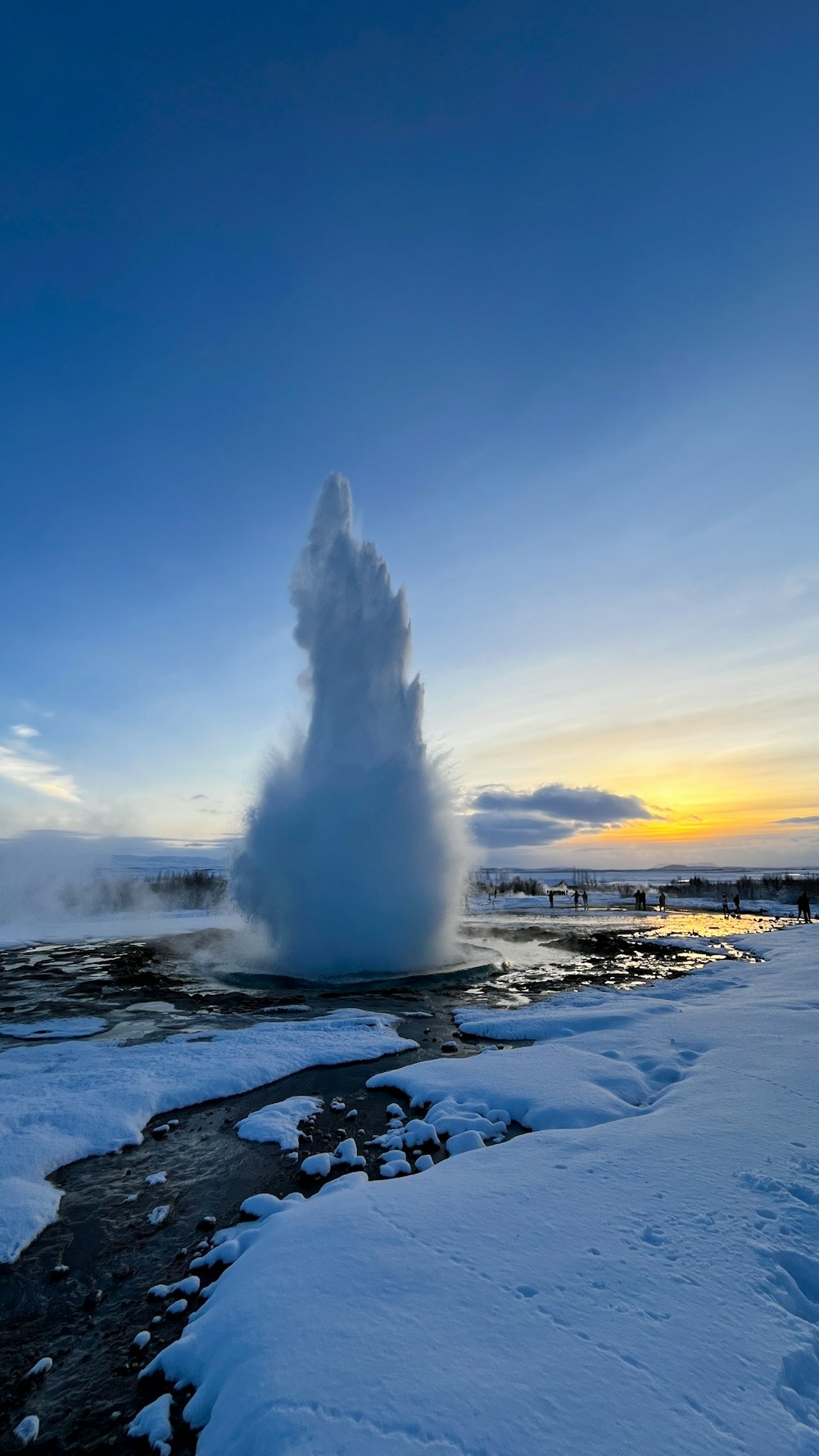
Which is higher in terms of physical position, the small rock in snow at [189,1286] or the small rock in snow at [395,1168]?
the small rock in snow at [395,1168]

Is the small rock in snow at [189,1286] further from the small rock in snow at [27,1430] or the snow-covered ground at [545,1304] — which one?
the small rock in snow at [27,1430]

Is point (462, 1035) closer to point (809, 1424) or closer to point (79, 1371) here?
point (79, 1371)

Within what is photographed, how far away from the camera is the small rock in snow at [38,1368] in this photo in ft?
15.3

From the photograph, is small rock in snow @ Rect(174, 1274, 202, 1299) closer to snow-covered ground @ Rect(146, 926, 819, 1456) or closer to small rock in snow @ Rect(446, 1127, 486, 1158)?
snow-covered ground @ Rect(146, 926, 819, 1456)

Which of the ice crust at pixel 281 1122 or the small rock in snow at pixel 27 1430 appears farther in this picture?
the ice crust at pixel 281 1122

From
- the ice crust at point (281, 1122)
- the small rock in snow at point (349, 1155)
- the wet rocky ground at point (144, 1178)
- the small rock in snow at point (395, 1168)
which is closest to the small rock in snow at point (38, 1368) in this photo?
the wet rocky ground at point (144, 1178)

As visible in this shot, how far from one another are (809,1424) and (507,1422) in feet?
5.31

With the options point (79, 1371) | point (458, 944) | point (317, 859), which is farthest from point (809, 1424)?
point (458, 944)

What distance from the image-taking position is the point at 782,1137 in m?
6.81

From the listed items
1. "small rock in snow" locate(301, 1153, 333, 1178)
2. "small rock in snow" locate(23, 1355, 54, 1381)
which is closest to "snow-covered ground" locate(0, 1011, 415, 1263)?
"small rock in snow" locate(23, 1355, 54, 1381)

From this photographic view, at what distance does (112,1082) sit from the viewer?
420 inches

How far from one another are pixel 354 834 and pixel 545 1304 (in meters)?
20.5

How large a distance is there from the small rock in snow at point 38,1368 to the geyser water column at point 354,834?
19.4 m

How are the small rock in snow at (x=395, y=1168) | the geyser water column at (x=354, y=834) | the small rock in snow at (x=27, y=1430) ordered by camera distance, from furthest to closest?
the geyser water column at (x=354, y=834) → the small rock in snow at (x=395, y=1168) → the small rock in snow at (x=27, y=1430)
